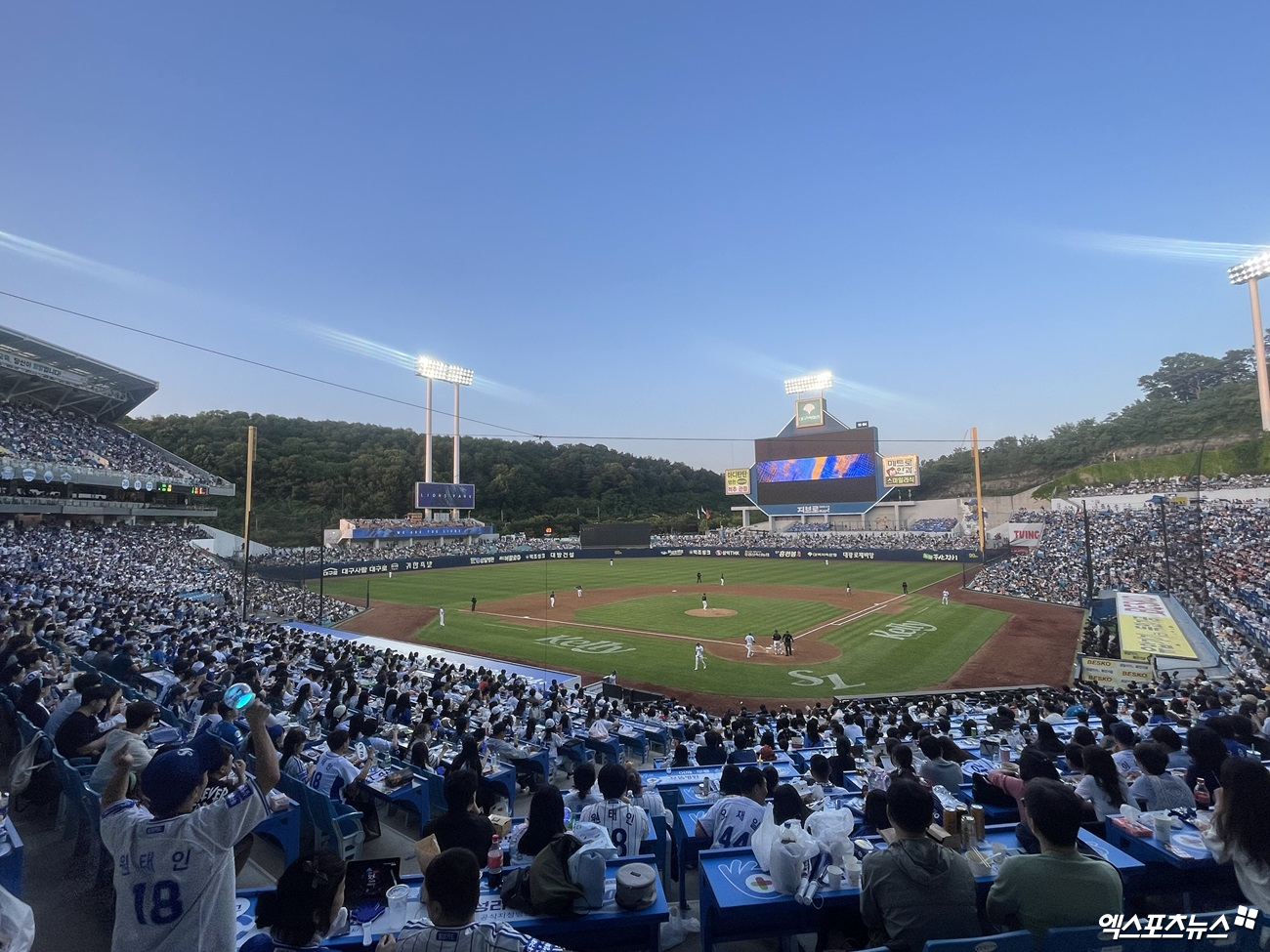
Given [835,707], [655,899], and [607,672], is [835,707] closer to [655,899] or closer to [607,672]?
[607,672]

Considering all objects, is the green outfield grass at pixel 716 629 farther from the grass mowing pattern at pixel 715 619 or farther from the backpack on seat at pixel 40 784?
the backpack on seat at pixel 40 784

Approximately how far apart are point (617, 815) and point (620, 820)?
0.15 feet

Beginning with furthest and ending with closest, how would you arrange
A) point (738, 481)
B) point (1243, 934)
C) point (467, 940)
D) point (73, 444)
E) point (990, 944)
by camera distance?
point (738, 481) → point (73, 444) → point (1243, 934) → point (990, 944) → point (467, 940)

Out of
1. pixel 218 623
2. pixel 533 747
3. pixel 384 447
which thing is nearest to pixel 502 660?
pixel 218 623

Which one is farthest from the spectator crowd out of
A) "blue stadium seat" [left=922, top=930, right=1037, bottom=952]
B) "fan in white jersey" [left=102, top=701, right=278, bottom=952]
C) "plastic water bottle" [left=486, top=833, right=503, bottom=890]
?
"blue stadium seat" [left=922, top=930, right=1037, bottom=952]

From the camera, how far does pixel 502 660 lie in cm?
2398

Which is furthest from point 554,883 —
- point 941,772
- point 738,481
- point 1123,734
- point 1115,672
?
point 738,481

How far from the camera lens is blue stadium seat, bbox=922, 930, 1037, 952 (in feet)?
9.62

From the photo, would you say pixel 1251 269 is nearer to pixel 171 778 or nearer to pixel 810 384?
pixel 810 384

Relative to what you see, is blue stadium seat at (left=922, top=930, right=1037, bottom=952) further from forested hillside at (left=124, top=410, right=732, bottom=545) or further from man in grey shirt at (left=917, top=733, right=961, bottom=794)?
forested hillside at (left=124, top=410, right=732, bottom=545)

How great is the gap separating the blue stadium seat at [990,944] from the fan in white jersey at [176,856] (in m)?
3.37

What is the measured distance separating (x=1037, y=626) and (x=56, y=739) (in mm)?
34189

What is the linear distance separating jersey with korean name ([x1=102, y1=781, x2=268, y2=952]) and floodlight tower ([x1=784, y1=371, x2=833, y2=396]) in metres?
90.5

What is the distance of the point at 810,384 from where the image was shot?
91.1 metres
